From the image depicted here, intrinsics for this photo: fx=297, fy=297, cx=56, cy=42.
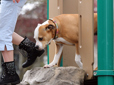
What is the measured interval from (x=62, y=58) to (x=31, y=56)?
0.67 m

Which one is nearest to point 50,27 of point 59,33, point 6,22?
point 59,33

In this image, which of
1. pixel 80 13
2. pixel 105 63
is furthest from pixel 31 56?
pixel 105 63

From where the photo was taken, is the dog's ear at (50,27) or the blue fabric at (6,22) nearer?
the blue fabric at (6,22)

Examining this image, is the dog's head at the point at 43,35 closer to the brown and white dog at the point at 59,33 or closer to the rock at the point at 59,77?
the brown and white dog at the point at 59,33

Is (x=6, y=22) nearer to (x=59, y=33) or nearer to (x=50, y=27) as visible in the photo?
(x=50, y=27)

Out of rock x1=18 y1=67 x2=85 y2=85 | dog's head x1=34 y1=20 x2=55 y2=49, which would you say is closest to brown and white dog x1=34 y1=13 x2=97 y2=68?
dog's head x1=34 y1=20 x2=55 y2=49

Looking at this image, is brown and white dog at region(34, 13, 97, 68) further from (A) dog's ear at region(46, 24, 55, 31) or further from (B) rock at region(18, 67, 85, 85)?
(B) rock at region(18, 67, 85, 85)

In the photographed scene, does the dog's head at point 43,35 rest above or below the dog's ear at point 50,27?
below

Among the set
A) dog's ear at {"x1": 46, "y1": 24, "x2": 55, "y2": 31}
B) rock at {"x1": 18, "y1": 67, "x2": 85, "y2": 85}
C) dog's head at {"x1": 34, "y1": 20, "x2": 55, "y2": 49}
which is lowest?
rock at {"x1": 18, "y1": 67, "x2": 85, "y2": 85}

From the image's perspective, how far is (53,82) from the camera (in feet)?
10.6

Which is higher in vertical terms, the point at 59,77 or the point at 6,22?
the point at 6,22

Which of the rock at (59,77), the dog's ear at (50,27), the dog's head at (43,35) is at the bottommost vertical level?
the rock at (59,77)

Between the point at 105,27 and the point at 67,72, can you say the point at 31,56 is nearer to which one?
the point at 67,72

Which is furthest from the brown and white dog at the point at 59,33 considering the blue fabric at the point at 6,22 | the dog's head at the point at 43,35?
the blue fabric at the point at 6,22
